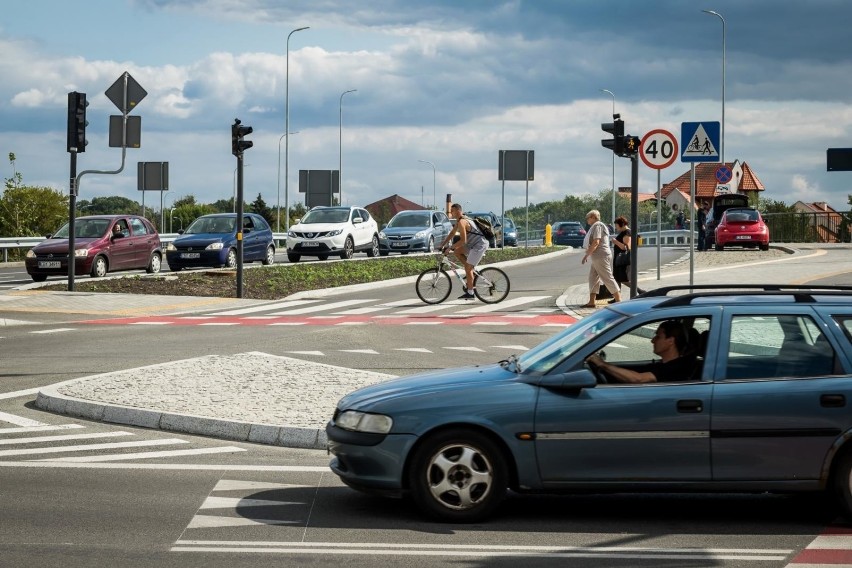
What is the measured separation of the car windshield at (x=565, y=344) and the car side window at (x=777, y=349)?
667 millimetres

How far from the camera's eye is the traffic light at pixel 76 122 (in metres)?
27.0

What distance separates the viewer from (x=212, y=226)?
36.8 metres

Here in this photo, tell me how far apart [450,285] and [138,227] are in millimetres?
12375

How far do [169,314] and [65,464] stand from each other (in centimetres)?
1514

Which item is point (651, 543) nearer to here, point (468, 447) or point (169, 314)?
point (468, 447)

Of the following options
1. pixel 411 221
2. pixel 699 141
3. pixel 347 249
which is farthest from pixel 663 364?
pixel 411 221

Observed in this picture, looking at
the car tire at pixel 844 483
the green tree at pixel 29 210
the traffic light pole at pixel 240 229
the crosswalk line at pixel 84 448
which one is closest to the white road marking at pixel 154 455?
the crosswalk line at pixel 84 448

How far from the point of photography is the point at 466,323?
21484mm

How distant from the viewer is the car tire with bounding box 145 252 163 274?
1379 inches

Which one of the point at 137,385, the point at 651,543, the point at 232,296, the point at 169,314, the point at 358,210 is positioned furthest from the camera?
the point at 358,210

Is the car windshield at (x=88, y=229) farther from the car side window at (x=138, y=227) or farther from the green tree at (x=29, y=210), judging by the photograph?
the green tree at (x=29, y=210)

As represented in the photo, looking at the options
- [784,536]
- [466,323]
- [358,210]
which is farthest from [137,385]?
[358,210]

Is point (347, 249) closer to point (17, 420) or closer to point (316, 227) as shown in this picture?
point (316, 227)

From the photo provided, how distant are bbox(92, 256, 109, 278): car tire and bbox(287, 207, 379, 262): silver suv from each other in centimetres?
904
